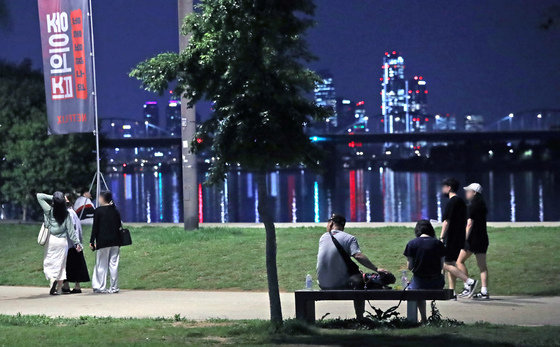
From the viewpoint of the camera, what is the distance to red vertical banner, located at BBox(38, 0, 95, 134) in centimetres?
1864

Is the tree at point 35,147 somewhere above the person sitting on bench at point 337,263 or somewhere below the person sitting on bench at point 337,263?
above

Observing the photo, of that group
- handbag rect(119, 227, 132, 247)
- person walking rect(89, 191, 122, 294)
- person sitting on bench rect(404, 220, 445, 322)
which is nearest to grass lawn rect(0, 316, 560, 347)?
person sitting on bench rect(404, 220, 445, 322)

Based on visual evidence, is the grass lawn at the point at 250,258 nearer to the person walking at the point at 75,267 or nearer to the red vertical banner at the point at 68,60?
the person walking at the point at 75,267

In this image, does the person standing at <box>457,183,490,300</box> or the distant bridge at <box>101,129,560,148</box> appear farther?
the distant bridge at <box>101,129,560,148</box>

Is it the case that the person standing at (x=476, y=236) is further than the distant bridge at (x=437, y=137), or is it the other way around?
the distant bridge at (x=437, y=137)

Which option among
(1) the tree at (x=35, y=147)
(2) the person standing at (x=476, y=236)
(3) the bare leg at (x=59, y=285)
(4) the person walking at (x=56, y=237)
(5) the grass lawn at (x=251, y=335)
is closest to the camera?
(5) the grass lawn at (x=251, y=335)

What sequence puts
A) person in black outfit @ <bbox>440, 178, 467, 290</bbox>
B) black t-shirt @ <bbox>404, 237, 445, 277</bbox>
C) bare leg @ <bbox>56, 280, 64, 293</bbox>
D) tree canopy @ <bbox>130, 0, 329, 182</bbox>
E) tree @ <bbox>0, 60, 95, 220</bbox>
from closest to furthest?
tree canopy @ <bbox>130, 0, 329, 182</bbox> < black t-shirt @ <bbox>404, 237, 445, 277</bbox> < person in black outfit @ <bbox>440, 178, 467, 290</bbox> < bare leg @ <bbox>56, 280, 64, 293</bbox> < tree @ <bbox>0, 60, 95, 220</bbox>

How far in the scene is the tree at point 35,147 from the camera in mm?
26500

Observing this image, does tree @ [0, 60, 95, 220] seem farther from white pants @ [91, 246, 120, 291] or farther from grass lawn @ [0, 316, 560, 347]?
grass lawn @ [0, 316, 560, 347]

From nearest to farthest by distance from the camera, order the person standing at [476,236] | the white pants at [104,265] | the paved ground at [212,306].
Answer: the paved ground at [212,306] < the person standing at [476,236] < the white pants at [104,265]

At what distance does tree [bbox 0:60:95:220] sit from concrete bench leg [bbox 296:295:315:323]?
55.0ft

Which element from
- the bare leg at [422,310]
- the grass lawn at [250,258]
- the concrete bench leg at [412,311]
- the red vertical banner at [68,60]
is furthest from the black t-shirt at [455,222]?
the red vertical banner at [68,60]

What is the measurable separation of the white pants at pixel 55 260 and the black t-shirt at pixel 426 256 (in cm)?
573

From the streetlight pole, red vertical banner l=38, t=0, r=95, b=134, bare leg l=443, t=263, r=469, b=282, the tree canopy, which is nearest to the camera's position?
the tree canopy
